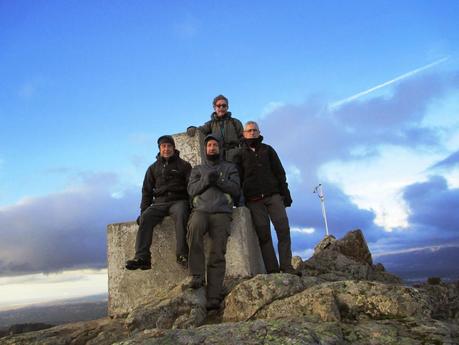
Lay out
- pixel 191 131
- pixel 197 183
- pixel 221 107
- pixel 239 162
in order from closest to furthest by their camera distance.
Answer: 1. pixel 197 183
2. pixel 239 162
3. pixel 221 107
4. pixel 191 131

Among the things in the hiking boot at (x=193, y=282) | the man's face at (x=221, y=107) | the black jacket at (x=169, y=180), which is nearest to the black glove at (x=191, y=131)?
the man's face at (x=221, y=107)

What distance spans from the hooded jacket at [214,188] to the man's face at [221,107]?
198cm

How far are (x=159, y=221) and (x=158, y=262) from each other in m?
0.85

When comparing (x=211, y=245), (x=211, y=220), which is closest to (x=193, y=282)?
(x=211, y=245)

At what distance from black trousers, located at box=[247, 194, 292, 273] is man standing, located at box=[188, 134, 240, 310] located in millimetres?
834

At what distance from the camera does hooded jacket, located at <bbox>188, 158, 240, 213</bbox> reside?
275 inches

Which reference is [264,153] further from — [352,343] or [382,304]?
[352,343]

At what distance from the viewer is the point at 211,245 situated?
6938mm

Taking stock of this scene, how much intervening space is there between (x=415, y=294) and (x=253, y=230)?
3.48 metres

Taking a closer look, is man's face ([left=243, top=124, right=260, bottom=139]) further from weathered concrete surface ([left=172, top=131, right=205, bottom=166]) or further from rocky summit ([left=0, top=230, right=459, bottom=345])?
rocky summit ([left=0, top=230, right=459, bottom=345])

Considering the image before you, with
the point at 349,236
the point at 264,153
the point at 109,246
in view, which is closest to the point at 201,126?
the point at 264,153

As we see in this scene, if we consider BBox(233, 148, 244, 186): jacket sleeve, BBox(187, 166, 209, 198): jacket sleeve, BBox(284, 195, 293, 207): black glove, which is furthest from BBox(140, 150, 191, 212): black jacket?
BBox(284, 195, 293, 207): black glove

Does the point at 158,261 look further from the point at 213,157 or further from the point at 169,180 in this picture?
the point at 213,157

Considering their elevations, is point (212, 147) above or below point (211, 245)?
above
